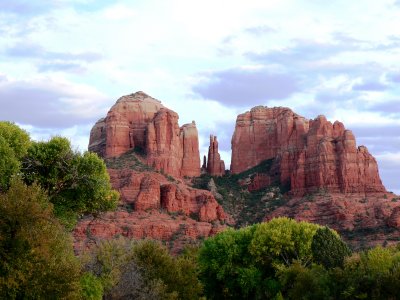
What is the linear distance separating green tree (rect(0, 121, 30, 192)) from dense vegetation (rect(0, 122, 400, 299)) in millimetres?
65

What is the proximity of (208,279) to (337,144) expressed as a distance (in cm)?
8426

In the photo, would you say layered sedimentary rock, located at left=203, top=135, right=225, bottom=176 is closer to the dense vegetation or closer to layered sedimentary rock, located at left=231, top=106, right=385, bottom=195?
layered sedimentary rock, located at left=231, top=106, right=385, bottom=195

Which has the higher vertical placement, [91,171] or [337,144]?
[337,144]

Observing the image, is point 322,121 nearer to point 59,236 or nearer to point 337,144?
point 337,144

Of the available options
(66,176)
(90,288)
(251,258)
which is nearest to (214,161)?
(251,258)

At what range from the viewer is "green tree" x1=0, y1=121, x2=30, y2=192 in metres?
41.8

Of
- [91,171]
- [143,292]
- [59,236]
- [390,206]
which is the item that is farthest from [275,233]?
[390,206]

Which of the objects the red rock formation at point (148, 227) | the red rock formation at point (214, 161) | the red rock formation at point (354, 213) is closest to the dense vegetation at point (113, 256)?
the red rock formation at point (148, 227)

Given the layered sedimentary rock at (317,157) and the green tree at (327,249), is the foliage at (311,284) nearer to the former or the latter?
the green tree at (327,249)

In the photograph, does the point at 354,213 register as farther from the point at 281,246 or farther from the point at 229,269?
the point at 229,269

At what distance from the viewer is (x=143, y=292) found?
162 feet

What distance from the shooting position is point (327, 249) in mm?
71875

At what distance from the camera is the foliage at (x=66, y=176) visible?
147ft

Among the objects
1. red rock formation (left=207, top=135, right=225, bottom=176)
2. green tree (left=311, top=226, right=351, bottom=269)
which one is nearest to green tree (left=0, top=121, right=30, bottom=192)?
green tree (left=311, top=226, right=351, bottom=269)
